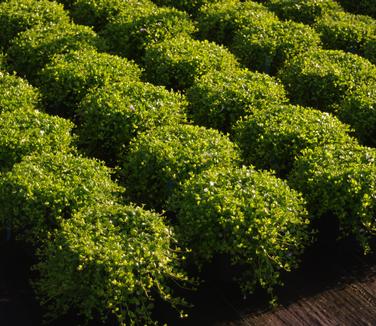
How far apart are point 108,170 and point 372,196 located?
316 cm

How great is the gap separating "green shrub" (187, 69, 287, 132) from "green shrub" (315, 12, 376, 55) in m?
2.99

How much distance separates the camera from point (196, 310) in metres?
7.26

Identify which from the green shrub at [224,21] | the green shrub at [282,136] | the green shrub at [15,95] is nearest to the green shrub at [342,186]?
the green shrub at [282,136]

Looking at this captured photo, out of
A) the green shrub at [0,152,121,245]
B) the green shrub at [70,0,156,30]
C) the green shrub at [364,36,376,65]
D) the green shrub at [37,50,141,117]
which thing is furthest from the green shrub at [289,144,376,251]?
the green shrub at [70,0,156,30]

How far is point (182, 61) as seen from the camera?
10.8 m

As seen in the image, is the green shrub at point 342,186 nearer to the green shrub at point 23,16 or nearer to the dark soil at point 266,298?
the dark soil at point 266,298

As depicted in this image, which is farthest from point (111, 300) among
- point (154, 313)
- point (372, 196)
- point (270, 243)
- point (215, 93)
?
point (215, 93)

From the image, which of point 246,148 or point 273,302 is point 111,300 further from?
point 246,148

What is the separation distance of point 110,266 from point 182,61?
5081 millimetres

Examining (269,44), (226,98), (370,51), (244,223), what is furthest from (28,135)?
(370,51)

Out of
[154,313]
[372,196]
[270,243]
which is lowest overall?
[154,313]

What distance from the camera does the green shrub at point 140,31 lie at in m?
11.9

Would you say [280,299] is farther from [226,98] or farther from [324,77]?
[324,77]

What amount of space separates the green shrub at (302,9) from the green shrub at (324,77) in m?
2.63
